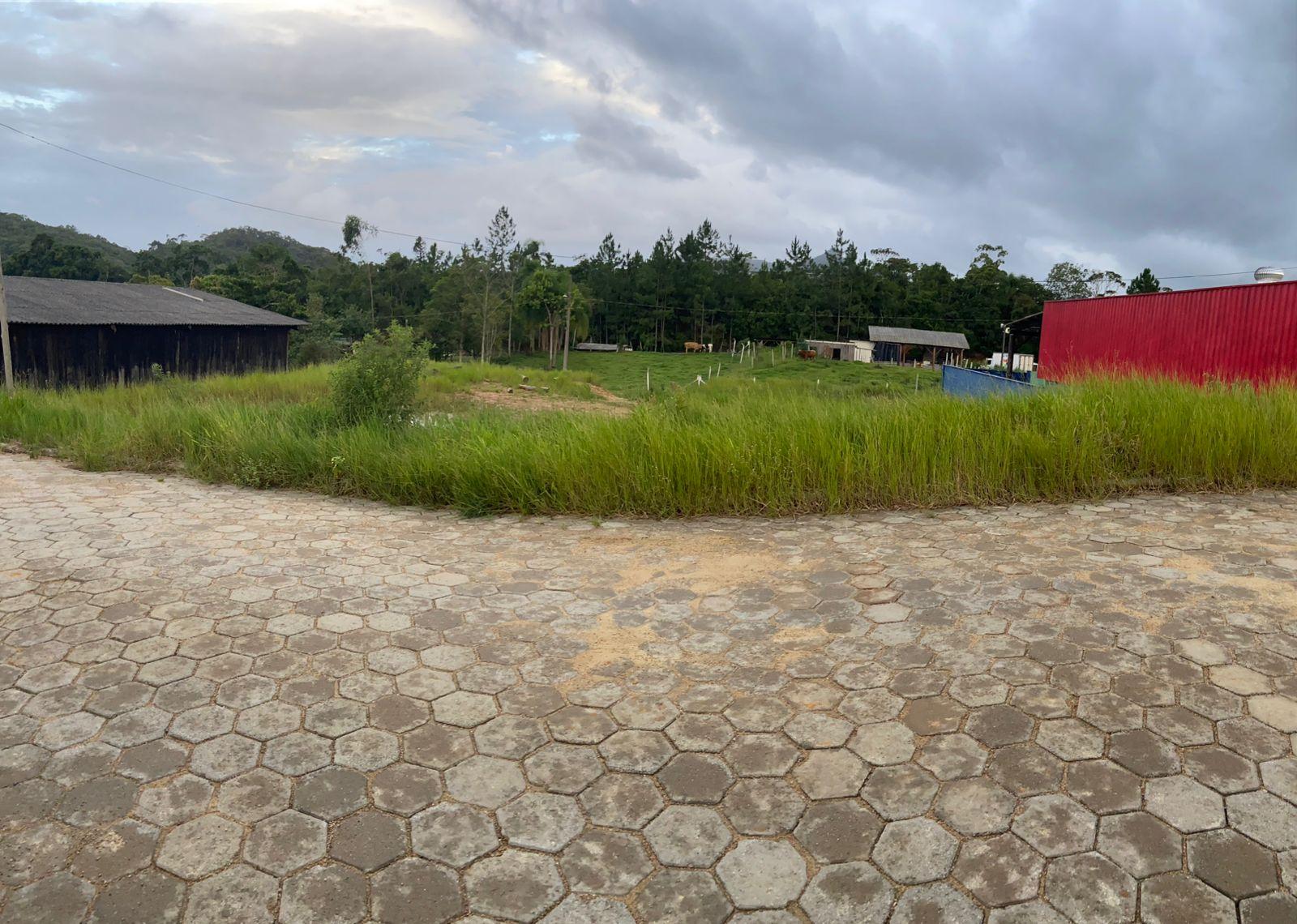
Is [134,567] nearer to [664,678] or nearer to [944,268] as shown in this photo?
[664,678]

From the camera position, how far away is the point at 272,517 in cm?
646

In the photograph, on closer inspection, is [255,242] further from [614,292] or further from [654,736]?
[654,736]

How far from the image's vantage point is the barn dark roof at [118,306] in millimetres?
21744

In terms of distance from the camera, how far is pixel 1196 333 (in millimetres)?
16156

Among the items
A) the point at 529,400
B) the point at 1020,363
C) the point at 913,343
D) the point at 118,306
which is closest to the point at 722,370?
the point at 1020,363

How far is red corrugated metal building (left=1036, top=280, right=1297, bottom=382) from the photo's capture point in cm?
1402

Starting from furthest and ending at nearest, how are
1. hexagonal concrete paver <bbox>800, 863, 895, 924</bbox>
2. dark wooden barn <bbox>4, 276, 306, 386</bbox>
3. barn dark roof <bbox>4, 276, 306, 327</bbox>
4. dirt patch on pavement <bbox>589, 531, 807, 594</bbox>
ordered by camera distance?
barn dark roof <bbox>4, 276, 306, 327</bbox>, dark wooden barn <bbox>4, 276, 306, 386</bbox>, dirt patch on pavement <bbox>589, 531, 807, 594</bbox>, hexagonal concrete paver <bbox>800, 863, 895, 924</bbox>

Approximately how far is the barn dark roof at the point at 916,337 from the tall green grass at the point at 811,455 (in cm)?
5975

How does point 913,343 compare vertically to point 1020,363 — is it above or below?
above

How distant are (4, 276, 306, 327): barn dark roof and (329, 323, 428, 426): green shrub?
625 inches

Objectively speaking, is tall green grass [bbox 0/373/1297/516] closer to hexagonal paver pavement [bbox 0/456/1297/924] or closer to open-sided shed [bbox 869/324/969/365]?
hexagonal paver pavement [bbox 0/456/1297/924]

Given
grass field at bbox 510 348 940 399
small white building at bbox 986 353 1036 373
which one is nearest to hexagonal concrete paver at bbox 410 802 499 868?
small white building at bbox 986 353 1036 373

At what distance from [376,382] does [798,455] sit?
4.83m

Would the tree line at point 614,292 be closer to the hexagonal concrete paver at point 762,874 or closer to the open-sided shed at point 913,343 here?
the open-sided shed at point 913,343
